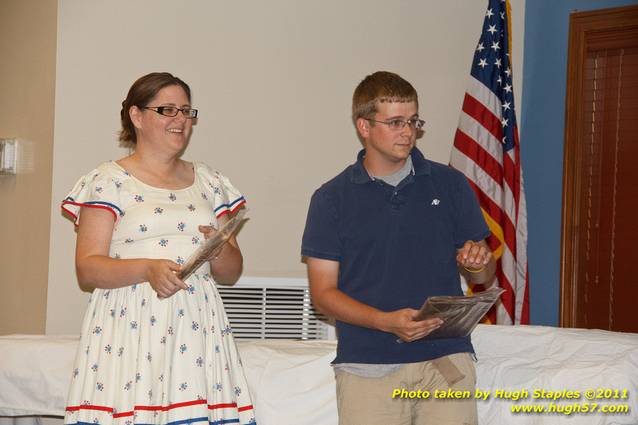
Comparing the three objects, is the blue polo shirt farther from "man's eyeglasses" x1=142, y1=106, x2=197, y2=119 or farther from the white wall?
the white wall

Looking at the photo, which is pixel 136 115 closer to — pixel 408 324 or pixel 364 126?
pixel 364 126

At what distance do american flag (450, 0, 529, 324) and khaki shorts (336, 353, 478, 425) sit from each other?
1.91 m

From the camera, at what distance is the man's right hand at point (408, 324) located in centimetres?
200

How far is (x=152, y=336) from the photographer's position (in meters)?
2.19

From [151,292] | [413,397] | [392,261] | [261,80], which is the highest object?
[261,80]

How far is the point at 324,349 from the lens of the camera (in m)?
2.91

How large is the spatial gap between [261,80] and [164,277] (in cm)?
195

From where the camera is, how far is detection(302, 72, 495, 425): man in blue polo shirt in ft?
6.98

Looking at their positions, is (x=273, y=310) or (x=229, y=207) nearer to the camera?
(x=229, y=207)

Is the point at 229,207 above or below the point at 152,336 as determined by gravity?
above

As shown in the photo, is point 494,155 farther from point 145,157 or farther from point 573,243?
point 145,157

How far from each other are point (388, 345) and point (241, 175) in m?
1.84

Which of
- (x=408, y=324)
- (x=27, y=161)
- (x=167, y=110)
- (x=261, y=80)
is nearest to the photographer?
(x=408, y=324)

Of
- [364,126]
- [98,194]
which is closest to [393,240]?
[364,126]
